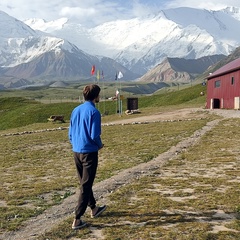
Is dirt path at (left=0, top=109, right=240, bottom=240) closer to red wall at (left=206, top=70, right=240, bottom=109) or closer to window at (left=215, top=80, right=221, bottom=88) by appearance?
red wall at (left=206, top=70, right=240, bottom=109)

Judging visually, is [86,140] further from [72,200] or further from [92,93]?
[72,200]

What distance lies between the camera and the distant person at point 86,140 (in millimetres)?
8641

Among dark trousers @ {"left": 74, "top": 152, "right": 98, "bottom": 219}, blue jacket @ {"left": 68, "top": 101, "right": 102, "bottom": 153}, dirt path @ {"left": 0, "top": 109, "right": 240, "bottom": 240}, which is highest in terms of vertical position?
blue jacket @ {"left": 68, "top": 101, "right": 102, "bottom": 153}

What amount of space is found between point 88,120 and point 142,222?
272 cm

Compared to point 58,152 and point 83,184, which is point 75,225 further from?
point 58,152

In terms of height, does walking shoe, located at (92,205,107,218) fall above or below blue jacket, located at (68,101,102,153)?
below

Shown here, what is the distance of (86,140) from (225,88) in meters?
48.8

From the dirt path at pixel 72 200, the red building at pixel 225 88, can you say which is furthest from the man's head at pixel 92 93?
the red building at pixel 225 88

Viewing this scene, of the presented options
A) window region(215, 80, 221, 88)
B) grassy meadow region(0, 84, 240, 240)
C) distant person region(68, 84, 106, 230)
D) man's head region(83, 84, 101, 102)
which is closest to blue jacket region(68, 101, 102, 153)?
distant person region(68, 84, 106, 230)

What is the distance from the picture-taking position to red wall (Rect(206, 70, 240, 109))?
1983 inches

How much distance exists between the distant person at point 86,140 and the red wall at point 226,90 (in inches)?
1736

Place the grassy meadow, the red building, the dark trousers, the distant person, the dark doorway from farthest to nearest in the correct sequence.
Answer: the dark doorway < the red building < the dark trousers < the distant person < the grassy meadow

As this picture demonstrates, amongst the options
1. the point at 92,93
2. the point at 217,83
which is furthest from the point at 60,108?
the point at 92,93

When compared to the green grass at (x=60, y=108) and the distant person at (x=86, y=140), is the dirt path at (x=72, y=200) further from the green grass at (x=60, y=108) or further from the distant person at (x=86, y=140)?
the green grass at (x=60, y=108)
